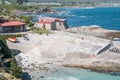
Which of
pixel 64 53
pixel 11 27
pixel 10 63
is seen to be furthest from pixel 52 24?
pixel 10 63

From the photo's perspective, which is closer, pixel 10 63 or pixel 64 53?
pixel 10 63

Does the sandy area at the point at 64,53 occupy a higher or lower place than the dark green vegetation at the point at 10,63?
lower

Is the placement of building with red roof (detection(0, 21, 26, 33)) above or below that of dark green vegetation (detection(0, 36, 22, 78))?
below

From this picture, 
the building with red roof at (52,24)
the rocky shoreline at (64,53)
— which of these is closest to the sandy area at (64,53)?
the rocky shoreline at (64,53)

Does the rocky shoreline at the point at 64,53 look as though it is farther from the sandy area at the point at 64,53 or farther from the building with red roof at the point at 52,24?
the building with red roof at the point at 52,24

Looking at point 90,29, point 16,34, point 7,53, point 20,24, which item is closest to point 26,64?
point 7,53

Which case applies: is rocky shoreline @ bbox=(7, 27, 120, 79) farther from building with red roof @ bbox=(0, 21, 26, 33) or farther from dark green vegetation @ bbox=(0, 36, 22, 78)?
building with red roof @ bbox=(0, 21, 26, 33)

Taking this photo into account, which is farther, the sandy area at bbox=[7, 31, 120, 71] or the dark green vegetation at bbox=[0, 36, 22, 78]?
the sandy area at bbox=[7, 31, 120, 71]

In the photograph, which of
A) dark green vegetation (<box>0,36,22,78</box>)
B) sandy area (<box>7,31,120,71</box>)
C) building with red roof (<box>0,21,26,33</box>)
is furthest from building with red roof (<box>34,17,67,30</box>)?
dark green vegetation (<box>0,36,22,78</box>)

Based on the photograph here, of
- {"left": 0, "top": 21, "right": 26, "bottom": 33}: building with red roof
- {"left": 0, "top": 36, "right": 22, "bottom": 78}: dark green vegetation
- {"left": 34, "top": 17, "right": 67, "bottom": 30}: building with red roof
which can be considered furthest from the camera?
{"left": 34, "top": 17, "right": 67, "bottom": 30}: building with red roof

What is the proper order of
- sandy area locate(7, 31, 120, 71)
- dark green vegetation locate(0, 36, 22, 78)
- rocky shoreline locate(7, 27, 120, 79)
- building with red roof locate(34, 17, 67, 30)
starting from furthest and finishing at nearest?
building with red roof locate(34, 17, 67, 30), sandy area locate(7, 31, 120, 71), rocky shoreline locate(7, 27, 120, 79), dark green vegetation locate(0, 36, 22, 78)

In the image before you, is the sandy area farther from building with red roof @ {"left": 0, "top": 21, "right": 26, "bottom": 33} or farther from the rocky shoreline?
building with red roof @ {"left": 0, "top": 21, "right": 26, "bottom": 33}

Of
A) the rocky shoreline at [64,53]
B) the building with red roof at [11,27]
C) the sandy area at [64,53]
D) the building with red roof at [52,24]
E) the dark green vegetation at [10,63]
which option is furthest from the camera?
the building with red roof at [52,24]

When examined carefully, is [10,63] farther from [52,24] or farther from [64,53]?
[52,24]
